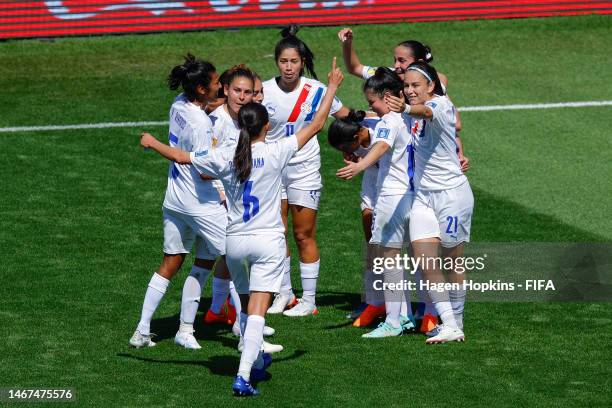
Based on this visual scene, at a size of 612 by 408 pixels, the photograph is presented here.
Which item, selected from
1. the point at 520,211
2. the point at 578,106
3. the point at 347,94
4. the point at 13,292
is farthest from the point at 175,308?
the point at 578,106

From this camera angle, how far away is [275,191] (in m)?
9.59

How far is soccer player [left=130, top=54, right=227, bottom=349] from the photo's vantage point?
10.5 meters

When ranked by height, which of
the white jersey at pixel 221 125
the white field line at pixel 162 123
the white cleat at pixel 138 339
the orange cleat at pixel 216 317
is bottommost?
the white cleat at pixel 138 339

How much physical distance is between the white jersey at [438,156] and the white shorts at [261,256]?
1.75 meters

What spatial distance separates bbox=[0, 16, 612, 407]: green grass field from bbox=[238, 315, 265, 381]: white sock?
261 mm

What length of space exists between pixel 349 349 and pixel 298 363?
0.59 m

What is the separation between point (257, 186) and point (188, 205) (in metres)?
1.25

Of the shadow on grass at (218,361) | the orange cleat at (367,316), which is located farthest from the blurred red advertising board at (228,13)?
the shadow on grass at (218,361)

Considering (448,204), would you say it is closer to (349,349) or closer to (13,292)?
(349,349)

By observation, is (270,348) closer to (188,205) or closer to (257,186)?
(188,205)

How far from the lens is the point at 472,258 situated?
44.1ft

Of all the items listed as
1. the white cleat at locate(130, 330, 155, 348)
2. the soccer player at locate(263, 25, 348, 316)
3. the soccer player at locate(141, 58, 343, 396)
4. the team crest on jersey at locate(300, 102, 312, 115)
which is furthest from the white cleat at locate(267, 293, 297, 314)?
the soccer player at locate(141, 58, 343, 396)

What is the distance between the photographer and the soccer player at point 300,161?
39.2 ft

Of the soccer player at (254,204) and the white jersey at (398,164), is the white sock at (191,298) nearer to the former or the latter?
the soccer player at (254,204)
